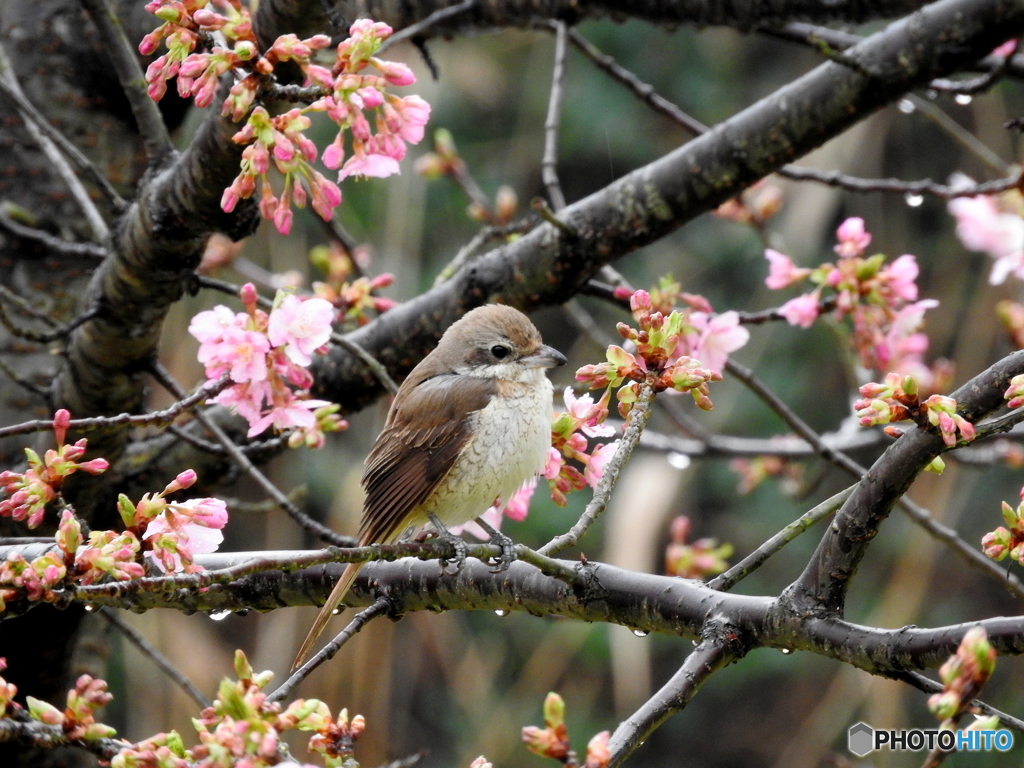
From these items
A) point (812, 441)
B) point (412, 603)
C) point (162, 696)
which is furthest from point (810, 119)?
point (162, 696)

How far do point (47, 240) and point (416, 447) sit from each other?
1.21 meters

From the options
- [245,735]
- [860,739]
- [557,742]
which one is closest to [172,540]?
[245,735]

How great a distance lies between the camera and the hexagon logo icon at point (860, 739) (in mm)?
2387

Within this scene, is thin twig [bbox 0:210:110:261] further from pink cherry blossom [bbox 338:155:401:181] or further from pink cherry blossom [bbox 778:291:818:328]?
pink cherry blossom [bbox 778:291:818:328]

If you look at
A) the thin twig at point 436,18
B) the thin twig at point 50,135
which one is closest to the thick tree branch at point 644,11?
the thin twig at point 436,18

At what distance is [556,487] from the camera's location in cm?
228

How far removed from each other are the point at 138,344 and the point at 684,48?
7.01m

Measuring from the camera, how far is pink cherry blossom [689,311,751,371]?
2609mm

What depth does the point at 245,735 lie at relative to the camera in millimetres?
1313

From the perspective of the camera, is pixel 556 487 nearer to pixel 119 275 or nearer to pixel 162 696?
pixel 119 275

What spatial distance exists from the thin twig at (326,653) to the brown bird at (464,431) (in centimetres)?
43

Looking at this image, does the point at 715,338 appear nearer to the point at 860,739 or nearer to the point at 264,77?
the point at 860,739

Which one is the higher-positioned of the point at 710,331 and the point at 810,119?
the point at 810,119

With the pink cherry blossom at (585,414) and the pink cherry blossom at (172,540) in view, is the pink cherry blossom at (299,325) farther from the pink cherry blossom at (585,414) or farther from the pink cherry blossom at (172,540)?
the pink cherry blossom at (585,414)
